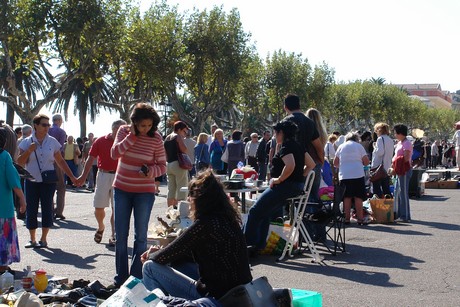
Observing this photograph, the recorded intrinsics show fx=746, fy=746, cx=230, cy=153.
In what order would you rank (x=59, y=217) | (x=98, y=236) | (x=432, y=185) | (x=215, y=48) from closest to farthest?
(x=98, y=236) → (x=59, y=217) → (x=432, y=185) → (x=215, y=48)

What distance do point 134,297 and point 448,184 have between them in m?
23.1

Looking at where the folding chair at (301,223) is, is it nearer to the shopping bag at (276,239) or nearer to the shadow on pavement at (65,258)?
the shopping bag at (276,239)

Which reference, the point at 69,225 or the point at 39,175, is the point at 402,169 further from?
the point at 39,175

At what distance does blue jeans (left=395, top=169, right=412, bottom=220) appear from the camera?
46.8 ft

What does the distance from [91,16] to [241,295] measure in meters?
27.3

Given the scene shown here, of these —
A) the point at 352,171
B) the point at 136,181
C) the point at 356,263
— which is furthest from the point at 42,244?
the point at 352,171

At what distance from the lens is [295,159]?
359 inches

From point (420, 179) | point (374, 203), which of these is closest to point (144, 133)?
point (374, 203)

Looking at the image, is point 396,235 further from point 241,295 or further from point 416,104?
point 416,104

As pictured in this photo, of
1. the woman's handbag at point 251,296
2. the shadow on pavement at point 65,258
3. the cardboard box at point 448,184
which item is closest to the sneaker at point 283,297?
the woman's handbag at point 251,296

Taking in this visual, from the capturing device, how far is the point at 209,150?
21.0m

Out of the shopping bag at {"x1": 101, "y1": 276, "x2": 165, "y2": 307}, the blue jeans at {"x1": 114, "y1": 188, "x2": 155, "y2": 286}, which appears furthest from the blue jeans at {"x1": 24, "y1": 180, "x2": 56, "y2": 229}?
the shopping bag at {"x1": 101, "y1": 276, "x2": 165, "y2": 307}

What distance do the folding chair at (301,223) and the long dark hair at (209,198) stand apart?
12.1ft

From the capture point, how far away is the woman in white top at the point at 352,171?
13.5 meters
